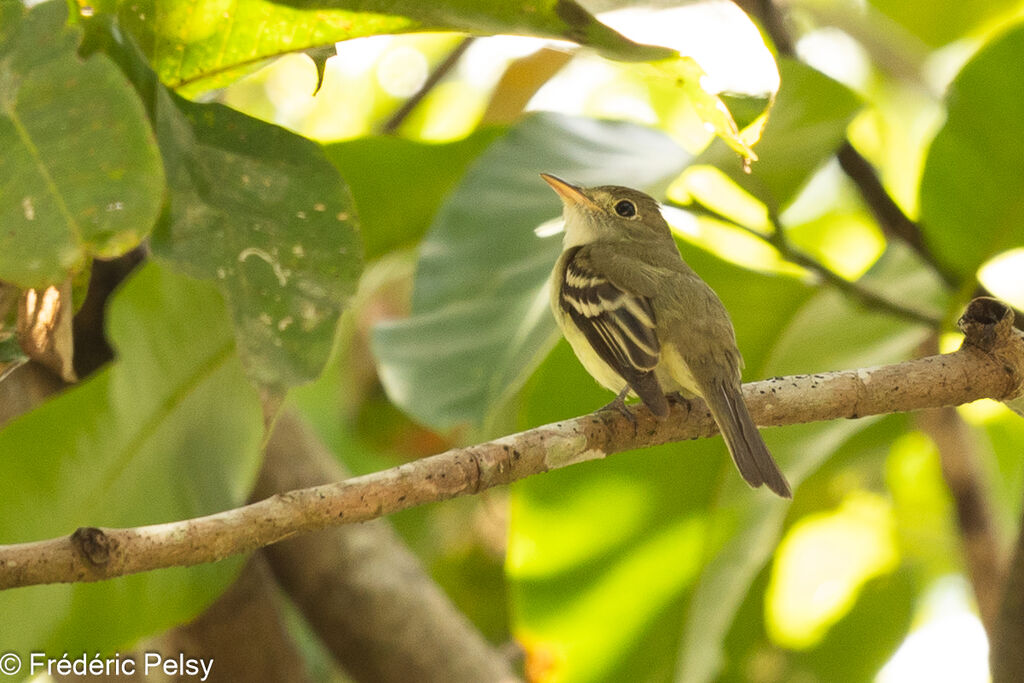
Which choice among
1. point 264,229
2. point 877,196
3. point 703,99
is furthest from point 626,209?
point 264,229

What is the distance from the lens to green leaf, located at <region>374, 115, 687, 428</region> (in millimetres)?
2961

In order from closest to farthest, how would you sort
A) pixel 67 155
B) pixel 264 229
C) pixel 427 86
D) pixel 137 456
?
pixel 67 155 < pixel 264 229 < pixel 137 456 < pixel 427 86

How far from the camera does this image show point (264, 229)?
2361mm

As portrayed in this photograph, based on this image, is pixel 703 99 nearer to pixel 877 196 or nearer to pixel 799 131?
pixel 799 131

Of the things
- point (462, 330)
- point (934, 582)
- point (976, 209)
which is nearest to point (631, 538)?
point (462, 330)

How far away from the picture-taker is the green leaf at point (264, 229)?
2.28m

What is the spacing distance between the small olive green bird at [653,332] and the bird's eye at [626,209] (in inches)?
13.3

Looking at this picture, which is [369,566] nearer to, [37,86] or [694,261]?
[694,261]

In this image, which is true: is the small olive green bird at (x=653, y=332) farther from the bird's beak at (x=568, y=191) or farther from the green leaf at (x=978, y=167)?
the green leaf at (x=978, y=167)

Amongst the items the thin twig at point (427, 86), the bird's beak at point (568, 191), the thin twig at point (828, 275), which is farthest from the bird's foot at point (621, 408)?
the thin twig at point (427, 86)

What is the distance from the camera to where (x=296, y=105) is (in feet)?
20.0

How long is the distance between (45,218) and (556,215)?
1881 millimetres

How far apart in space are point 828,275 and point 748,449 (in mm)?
667

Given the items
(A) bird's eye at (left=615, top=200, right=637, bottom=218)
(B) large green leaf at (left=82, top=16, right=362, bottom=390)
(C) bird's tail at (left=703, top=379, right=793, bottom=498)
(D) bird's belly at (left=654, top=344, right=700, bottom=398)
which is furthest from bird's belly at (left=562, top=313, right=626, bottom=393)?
(A) bird's eye at (left=615, top=200, right=637, bottom=218)
